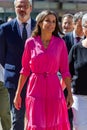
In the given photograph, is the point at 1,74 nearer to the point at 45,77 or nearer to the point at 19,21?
the point at 19,21

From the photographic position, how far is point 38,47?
5152mm

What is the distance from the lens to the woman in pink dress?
5.09 meters

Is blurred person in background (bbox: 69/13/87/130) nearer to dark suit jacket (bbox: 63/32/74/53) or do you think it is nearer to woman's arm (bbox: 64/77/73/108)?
woman's arm (bbox: 64/77/73/108)

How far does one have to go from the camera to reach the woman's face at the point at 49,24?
203 inches

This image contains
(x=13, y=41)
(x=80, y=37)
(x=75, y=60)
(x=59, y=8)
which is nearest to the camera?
(x=75, y=60)

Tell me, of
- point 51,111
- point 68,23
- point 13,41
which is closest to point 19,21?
point 13,41

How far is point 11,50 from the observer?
234 inches

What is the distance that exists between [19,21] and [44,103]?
1.38 m

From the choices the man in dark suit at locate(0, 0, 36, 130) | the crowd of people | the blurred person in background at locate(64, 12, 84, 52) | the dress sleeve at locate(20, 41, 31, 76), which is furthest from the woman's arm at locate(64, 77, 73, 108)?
the blurred person in background at locate(64, 12, 84, 52)

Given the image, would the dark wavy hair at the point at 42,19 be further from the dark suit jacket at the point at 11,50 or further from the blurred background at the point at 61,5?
the blurred background at the point at 61,5

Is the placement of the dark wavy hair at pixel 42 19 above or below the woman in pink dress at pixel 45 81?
above

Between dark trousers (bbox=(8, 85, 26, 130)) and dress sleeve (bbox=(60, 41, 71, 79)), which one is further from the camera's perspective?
dark trousers (bbox=(8, 85, 26, 130))

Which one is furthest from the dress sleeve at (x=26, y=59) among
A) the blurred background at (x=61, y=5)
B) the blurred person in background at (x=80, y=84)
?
the blurred background at (x=61, y=5)

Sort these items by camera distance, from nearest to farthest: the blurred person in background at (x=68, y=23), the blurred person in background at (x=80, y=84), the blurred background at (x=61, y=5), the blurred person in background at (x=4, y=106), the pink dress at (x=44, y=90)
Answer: the pink dress at (x=44, y=90) < the blurred person in background at (x=80, y=84) < the blurred person in background at (x=4, y=106) < the blurred person in background at (x=68, y=23) < the blurred background at (x=61, y=5)
